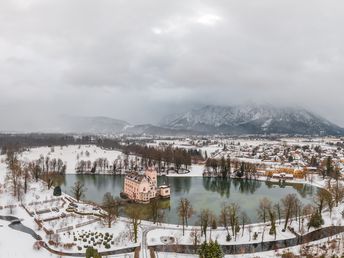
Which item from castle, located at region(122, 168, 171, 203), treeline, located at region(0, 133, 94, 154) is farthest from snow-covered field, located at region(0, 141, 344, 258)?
treeline, located at region(0, 133, 94, 154)

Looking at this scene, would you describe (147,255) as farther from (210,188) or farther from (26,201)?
(210,188)

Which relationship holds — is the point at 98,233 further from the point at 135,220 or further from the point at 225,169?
the point at 225,169

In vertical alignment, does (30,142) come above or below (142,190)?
above

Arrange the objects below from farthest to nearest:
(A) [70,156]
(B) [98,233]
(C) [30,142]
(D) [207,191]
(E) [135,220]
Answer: (C) [30,142]
(A) [70,156]
(D) [207,191]
(B) [98,233]
(E) [135,220]

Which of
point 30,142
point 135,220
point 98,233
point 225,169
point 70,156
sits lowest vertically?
point 98,233

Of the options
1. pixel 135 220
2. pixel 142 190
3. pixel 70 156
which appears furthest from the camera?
pixel 70 156

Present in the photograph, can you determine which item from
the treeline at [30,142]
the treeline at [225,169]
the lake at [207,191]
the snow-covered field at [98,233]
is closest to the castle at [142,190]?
the lake at [207,191]

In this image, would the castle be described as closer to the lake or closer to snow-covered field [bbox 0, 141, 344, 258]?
the lake

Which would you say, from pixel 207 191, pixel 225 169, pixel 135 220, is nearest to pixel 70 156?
pixel 225 169

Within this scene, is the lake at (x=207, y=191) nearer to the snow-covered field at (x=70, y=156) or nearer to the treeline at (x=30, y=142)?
the snow-covered field at (x=70, y=156)

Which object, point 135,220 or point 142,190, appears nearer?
point 135,220
